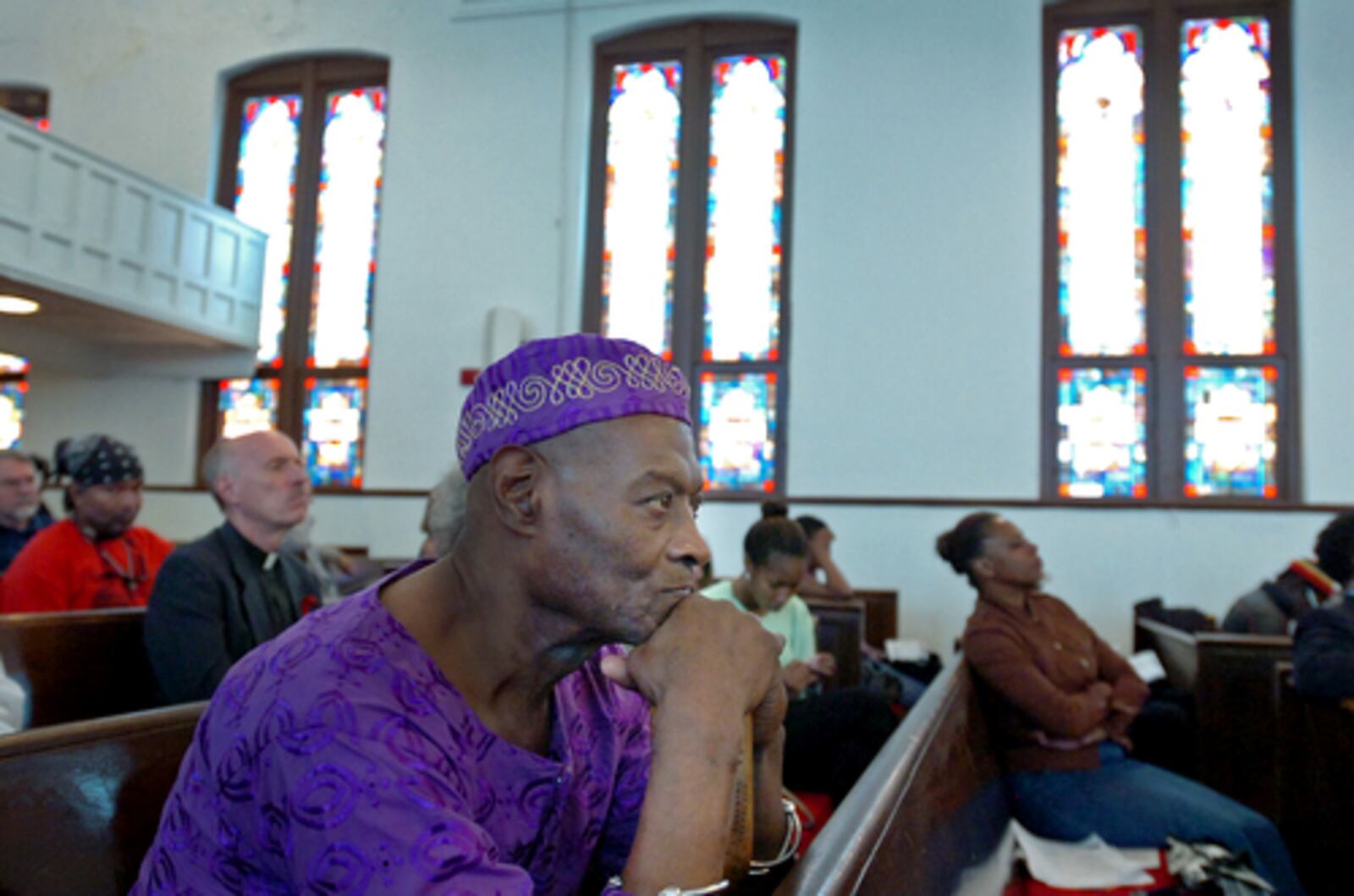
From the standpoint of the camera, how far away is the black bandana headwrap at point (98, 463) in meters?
3.54

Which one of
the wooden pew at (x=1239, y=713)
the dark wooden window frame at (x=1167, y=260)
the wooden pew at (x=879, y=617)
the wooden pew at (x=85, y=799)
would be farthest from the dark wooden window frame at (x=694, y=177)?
the wooden pew at (x=85, y=799)

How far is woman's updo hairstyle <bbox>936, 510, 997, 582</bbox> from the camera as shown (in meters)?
3.25

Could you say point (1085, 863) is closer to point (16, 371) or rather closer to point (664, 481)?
point (664, 481)

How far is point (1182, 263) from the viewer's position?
7.40 meters

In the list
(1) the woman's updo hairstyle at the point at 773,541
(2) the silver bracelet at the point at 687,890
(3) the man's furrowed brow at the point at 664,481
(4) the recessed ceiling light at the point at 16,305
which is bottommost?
(2) the silver bracelet at the point at 687,890

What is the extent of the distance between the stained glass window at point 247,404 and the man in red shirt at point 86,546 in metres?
5.52

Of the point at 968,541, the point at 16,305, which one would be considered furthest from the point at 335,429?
the point at 968,541

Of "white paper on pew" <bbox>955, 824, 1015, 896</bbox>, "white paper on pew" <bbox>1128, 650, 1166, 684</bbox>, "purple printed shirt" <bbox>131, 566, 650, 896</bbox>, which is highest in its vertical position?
"purple printed shirt" <bbox>131, 566, 650, 896</bbox>

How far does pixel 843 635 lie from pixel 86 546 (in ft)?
9.33

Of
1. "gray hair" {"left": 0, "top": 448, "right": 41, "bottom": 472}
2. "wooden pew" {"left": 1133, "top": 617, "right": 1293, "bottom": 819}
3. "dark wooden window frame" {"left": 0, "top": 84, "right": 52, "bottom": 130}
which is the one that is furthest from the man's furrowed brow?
"dark wooden window frame" {"left": 0, "top": 84, "right": 52, "bottom": 130}

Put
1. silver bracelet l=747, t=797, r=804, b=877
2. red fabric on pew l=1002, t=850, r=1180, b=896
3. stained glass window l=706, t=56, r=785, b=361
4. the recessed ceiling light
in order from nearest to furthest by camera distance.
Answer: silver bracelet l=747, t=797, r=804, b=877 < red fabric on pew l=1002, t=850, r=1180, b=896 < the recessed ceiling light < stained glass window l=706, t=56, r=785, b=361

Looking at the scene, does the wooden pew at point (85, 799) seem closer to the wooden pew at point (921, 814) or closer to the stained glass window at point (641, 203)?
the wooden pew at point (921, 814)

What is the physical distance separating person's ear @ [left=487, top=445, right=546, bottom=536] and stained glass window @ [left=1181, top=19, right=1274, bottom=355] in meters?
7.39

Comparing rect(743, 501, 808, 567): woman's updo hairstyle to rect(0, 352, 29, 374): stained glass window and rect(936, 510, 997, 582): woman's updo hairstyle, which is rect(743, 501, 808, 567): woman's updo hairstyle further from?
rect(0, 352, 29, 374): stained glass window
